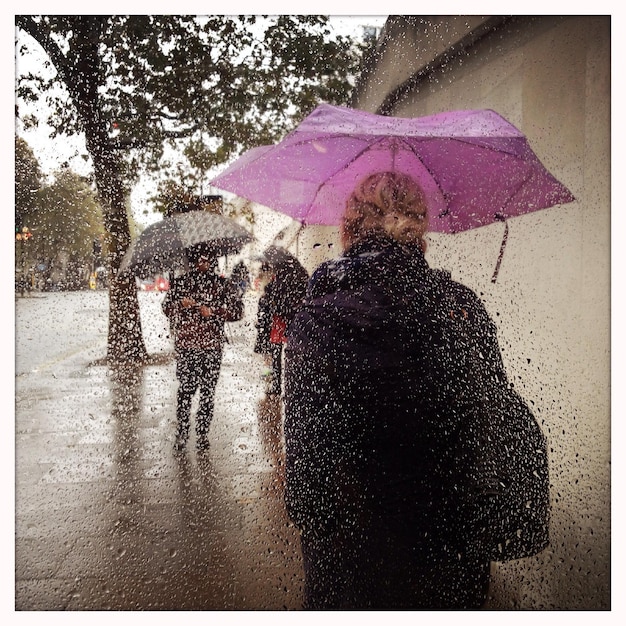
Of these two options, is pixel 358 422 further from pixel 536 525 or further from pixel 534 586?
pixel 534 586

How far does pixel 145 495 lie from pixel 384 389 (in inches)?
45.1

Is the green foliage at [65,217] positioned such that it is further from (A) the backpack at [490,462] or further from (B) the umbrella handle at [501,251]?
(B) the umbrella handle at [501,251]

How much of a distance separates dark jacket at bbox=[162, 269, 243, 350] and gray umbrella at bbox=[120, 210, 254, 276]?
0.07 meters

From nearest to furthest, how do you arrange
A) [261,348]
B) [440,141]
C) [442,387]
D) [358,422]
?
[442,387], [358,422], [440,141], [261,348]

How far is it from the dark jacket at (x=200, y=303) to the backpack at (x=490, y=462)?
831 mm

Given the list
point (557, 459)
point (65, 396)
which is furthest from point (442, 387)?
point (65, 396)

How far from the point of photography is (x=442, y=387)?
1628mm

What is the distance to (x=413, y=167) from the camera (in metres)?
1.94

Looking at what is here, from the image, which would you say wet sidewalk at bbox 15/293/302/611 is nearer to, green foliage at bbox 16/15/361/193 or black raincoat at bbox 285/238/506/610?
black raincoat at bbox 285/238/506/610

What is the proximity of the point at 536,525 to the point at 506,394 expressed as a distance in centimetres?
44

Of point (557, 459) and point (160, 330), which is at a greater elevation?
point (160, 330)

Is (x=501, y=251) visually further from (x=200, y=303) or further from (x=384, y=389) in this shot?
(x=200, y=303)

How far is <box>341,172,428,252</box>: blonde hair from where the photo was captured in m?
1.69

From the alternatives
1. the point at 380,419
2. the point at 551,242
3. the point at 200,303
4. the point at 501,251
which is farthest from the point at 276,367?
the point at 551,242
